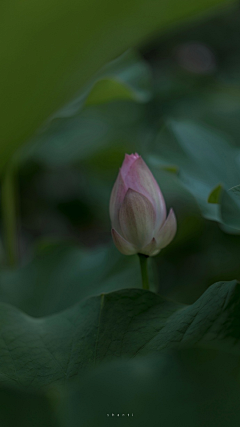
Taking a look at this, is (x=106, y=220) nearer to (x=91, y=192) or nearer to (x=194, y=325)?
(x=91, y=192)

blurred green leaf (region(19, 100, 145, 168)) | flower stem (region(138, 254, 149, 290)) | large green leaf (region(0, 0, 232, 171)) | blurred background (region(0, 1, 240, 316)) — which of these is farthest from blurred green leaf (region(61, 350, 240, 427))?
blurred green leaf (region(19, 100, 145, 168))

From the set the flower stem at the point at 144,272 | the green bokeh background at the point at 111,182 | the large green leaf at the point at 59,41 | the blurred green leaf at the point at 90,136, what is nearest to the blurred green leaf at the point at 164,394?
the green bokeh background at the point at 111,182

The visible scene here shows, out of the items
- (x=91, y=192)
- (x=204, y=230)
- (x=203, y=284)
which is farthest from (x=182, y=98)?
(x=203, y=284)

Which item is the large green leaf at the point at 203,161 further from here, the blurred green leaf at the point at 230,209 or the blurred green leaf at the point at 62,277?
the blurred green leaf at the point at 62,277

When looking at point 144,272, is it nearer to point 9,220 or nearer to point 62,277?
point 62,277

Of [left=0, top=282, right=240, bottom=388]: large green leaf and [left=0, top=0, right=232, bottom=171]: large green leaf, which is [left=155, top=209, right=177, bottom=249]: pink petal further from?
[left=0, top=0, right=232, bottom=171]: large green leaf
